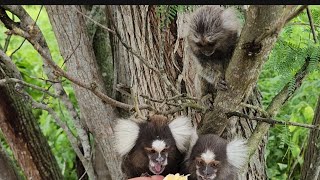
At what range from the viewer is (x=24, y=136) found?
303cm

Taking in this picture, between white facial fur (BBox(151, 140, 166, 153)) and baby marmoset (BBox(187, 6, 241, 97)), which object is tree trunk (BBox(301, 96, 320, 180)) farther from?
white facial fur (BBox(151, 140, 166, 153))

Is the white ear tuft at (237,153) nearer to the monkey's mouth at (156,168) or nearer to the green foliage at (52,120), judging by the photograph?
the monkey's mouth at (156,168)

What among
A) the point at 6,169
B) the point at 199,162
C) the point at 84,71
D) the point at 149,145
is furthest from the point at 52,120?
the point at 199,162

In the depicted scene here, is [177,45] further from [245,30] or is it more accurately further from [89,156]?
[245,30]

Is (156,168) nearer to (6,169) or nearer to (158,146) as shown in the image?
(158,146)

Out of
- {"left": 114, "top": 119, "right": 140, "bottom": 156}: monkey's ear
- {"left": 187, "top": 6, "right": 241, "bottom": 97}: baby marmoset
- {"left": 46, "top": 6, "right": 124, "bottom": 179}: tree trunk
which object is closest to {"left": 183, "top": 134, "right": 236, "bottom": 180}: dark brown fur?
{"left": 114, "top": 119, "right": 140, "bottom": 156}: monkey's ear

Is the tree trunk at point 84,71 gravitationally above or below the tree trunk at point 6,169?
above

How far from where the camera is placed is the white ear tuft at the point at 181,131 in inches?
88.9

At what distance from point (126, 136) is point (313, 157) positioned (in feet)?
3.71

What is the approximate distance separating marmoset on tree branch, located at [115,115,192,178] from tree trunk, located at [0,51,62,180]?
0.89 metres

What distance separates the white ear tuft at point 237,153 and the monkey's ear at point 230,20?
64cm

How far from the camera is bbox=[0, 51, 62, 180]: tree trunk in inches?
118

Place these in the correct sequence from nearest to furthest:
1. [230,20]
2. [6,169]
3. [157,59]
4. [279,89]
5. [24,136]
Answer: [279,89] → [230,20] → [157,59] → [24,136] → [6,169]

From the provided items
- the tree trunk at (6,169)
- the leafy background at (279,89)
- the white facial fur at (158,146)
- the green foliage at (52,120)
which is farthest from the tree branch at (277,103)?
the green foliage at (52,120)
